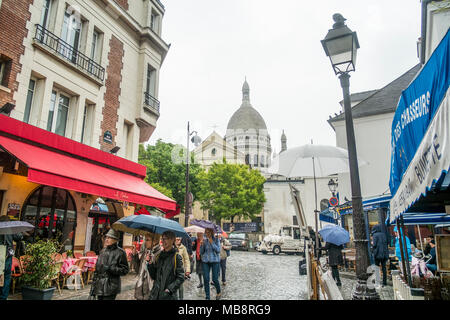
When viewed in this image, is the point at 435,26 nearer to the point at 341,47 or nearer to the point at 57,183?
the point at 341,47

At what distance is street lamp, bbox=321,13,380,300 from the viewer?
15.9 ft

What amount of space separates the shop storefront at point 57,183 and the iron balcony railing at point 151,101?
3.55 meters

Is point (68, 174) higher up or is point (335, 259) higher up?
point (68, 174)

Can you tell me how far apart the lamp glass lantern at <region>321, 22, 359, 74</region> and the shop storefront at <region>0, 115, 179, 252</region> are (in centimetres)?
668

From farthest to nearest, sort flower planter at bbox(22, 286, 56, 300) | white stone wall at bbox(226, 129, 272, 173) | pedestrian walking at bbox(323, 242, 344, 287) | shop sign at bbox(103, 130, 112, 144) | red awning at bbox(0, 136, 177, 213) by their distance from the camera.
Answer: white stone wall at bbox(226, 129, 272, 173) < shop sign at bbox(103, 130, 112, 144) < pedestrian walking at bbox(323, 242, 344, 287) < red awning at bbox(0, 136, 177, 213) < flower planter at bbox(22, 286, 56, 300)

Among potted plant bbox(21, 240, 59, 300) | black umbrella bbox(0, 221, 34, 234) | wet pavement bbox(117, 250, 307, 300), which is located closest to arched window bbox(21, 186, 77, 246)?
potted plant bbox(21, 240, 59, 300)

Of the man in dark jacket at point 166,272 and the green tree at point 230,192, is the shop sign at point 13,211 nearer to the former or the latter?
the man in dark jacket at point 166,272

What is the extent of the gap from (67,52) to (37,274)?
7811 millimetres

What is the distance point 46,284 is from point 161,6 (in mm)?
14668

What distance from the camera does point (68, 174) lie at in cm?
Answer: 745

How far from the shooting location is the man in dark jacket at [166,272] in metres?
4.35

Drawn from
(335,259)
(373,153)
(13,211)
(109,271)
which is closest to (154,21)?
(13,211)

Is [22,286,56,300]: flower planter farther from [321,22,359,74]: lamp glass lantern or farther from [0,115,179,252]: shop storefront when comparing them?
[321,22,359,74]: lamp glass lantern
